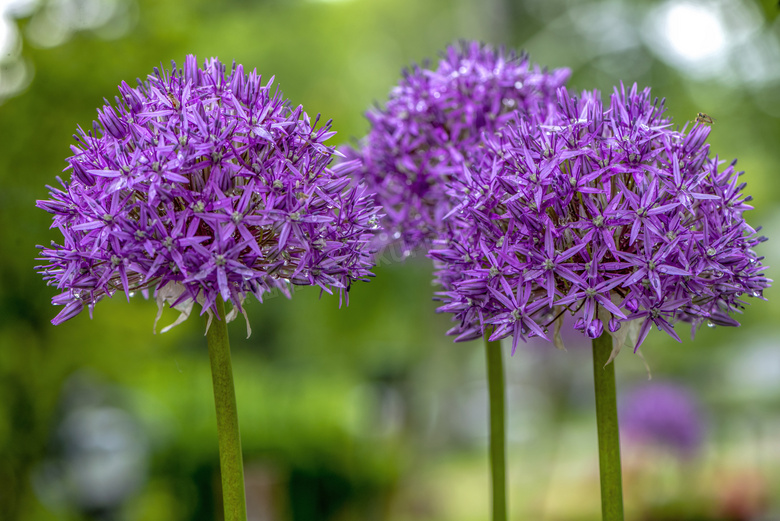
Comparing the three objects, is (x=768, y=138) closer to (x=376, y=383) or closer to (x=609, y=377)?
(x=609, y=377)

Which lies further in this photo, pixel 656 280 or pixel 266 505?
pixel 266 505

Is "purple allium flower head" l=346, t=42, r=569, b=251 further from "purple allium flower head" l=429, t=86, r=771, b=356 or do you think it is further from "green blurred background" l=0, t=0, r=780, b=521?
"purple allium flower head" l=429, t=86, r=771, b=356

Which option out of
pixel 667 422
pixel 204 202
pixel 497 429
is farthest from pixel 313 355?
pixel 204 202

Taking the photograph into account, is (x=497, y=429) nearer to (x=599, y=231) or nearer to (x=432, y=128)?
(x=599, y=231)

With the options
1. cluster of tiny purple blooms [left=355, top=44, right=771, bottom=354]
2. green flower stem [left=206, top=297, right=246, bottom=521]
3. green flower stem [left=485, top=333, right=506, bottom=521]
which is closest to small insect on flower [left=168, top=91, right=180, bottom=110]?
green flower stem [left=206, top=297, right=246, bottom=521]

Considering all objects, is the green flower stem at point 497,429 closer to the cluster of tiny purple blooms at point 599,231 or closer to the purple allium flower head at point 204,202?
the cluster of tiny purple blooms at point 599,231

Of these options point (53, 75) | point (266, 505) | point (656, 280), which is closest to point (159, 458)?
point (266, 505)
